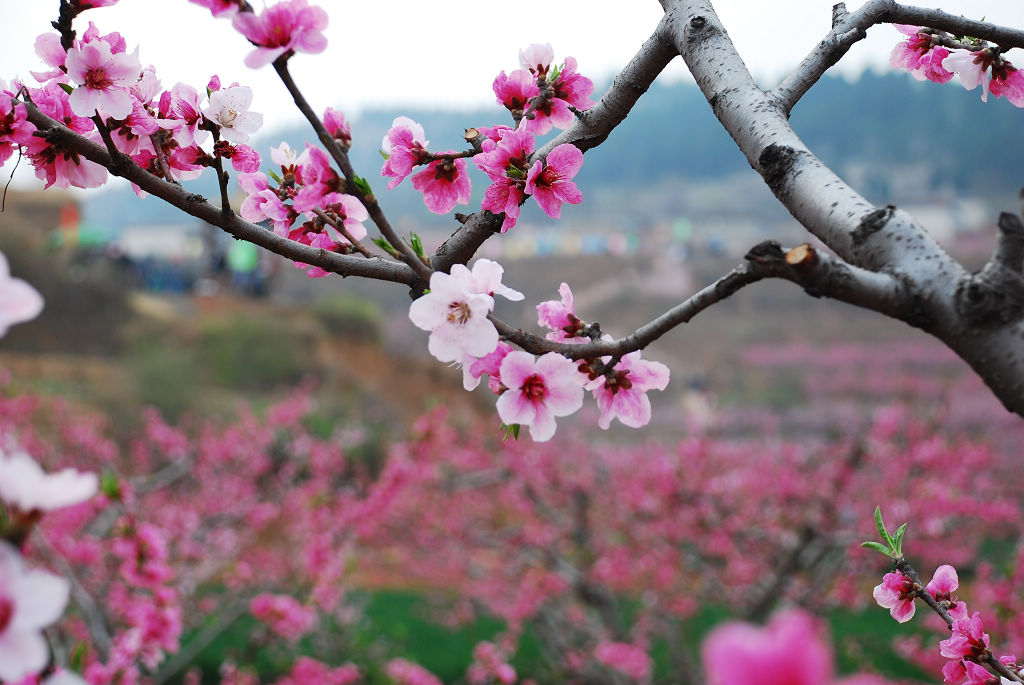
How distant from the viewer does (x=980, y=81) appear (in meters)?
1.41

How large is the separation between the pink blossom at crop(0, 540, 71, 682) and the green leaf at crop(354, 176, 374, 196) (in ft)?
1.97

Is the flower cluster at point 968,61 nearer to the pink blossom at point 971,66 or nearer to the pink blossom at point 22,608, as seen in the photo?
the pink blossom at point 971,66

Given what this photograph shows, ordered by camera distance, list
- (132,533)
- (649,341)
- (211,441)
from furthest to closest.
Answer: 1. (211,441)
2. (132,533)
3. (649,341)

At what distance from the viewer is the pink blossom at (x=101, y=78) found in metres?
1.01

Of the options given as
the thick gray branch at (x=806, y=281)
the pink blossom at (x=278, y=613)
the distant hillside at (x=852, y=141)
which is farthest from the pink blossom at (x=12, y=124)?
the distant hillside at (x=852, y=141)

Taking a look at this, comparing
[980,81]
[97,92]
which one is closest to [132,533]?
[97,92]

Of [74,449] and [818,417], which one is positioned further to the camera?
[818,417]

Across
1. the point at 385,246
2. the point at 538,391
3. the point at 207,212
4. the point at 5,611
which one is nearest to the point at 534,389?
the point at 538,391

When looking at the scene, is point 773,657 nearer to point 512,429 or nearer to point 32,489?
point 32,489

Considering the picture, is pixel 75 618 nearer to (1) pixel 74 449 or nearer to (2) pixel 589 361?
(1) pixel 74 449

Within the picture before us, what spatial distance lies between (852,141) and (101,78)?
58.2 meters

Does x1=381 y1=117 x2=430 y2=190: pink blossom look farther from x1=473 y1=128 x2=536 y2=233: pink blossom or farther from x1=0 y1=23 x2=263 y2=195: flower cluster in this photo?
x1=0 y1=23 x2=263 y2=195: flower cluster

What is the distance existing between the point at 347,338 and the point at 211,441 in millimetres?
13239

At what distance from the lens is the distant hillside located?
4284 cm
